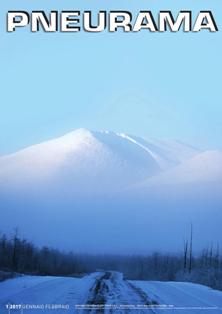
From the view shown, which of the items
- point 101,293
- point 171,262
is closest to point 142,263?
point 171,262

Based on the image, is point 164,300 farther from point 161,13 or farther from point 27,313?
point 161,13

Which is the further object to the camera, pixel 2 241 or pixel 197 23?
pixel 2 241

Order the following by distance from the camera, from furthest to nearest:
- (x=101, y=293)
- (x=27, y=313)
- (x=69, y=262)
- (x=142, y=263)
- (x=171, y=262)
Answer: (x=142, y=263) < (x=171, y=262) < (x=69, y=262) < (x=101, y=293) < (x=27, y=313)

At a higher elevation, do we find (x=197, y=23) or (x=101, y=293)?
(x=197, y=23)

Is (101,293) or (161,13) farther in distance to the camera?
(101,293)

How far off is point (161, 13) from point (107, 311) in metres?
6.26

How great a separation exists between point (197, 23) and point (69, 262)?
162ft

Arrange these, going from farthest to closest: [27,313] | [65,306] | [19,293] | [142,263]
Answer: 1. [142,263]
2. [19,293]
3. [65,306]
4. [27,313]

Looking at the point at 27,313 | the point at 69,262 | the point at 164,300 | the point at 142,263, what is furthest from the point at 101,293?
the point at 142,263

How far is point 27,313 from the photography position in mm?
12703

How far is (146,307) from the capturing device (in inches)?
570

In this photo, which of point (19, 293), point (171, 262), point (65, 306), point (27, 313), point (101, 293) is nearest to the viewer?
point (27, 313)

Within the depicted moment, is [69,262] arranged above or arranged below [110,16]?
below

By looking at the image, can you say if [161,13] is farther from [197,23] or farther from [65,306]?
[65,306]
